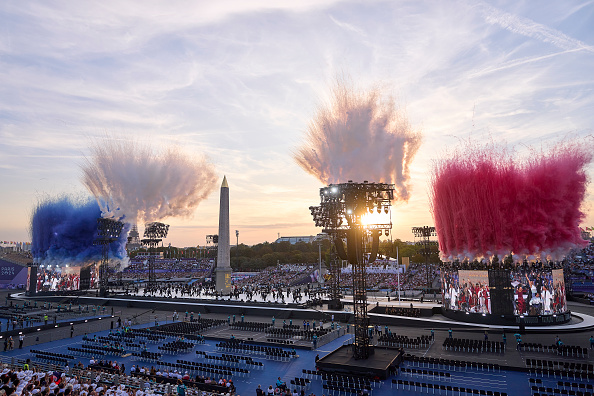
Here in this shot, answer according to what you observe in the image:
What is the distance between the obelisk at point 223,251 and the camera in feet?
187

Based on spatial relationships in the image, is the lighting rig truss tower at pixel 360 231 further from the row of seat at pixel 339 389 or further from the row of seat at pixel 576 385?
the row of seat at pixel 576 385

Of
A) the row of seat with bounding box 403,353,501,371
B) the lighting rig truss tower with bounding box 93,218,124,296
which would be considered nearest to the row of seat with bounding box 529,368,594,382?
the row of seat with bounding box 403,353,501,371

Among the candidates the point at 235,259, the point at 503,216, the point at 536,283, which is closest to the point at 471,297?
the point at 536,283

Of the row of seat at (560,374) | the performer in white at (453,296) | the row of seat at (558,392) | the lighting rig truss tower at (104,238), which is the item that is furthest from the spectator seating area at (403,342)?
the lighting rig truss tower at (104,238)

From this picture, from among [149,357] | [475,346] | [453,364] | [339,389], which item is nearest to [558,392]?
[453,364]

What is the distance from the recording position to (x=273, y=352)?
2778 centimetres

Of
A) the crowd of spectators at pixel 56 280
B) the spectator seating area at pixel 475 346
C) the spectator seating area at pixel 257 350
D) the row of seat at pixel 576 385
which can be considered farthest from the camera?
the crowd of spectators at pixel 56 280

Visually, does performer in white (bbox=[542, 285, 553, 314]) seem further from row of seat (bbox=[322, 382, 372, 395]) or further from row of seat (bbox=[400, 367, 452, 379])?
row of seat (bbox=[322, 382, 372, 395])

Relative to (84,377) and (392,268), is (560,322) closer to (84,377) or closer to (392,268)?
(84,377)

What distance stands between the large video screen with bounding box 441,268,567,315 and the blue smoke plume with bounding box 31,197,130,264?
66282 mm

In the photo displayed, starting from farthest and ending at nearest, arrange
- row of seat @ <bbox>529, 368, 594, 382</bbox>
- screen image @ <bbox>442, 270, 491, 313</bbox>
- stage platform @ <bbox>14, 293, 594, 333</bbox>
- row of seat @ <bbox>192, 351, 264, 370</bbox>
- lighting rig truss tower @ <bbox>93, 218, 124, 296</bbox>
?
lighting rig truss tower @ <bbox>93, 218, 124, 296</bbox> → screen image @ <bbox>442, 270, 491, 313</bbox> → stage platform @ <bbox>14, 293, 594, 333</bbox> → row of seat @ <bbox>192, 351, 264, 370</bbox> → row of seat @ <bbox>529, 368, 594, 382</bbox>

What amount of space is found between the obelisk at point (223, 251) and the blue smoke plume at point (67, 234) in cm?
3086

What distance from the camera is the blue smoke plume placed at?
7600 cm

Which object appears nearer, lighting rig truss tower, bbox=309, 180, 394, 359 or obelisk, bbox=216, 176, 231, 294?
lighting rig truss tower, bbox=309, 180, 394, 359
